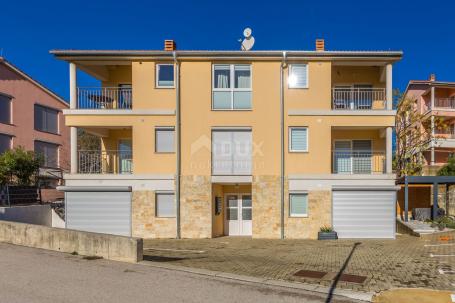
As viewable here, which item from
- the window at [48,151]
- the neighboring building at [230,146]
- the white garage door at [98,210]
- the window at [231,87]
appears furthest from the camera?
the window at [48,151]

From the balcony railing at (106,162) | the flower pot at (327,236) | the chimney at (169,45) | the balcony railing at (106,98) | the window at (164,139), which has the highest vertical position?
the chimney at (169,45)

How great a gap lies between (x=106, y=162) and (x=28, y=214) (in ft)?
14.4

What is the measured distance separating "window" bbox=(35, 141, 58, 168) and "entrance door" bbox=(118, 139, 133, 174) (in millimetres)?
16975

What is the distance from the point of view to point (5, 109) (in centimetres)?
3016

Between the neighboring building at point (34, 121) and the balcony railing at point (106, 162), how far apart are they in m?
9.85

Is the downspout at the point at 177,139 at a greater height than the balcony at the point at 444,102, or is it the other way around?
the balcony at the point at 444,102

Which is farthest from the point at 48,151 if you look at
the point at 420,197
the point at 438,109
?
the point at 438,109

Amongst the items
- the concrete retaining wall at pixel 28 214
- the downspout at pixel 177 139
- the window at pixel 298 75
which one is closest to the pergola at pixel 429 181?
the window at pixel 298 75

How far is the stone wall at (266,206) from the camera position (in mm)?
17641

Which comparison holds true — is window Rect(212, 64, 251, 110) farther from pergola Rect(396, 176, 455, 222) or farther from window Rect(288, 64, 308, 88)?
pergola Rect(396, 176, 455, 222)

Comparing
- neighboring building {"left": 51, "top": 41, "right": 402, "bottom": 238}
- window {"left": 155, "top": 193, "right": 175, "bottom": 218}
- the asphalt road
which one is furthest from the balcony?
the asphalt road

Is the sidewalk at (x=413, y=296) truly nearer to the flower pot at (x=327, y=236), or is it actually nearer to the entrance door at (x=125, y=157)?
the flower pot at (x=327, y=236)

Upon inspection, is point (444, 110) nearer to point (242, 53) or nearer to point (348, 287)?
point (242, 53)

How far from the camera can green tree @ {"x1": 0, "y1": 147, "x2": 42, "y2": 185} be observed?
23.0 metres
